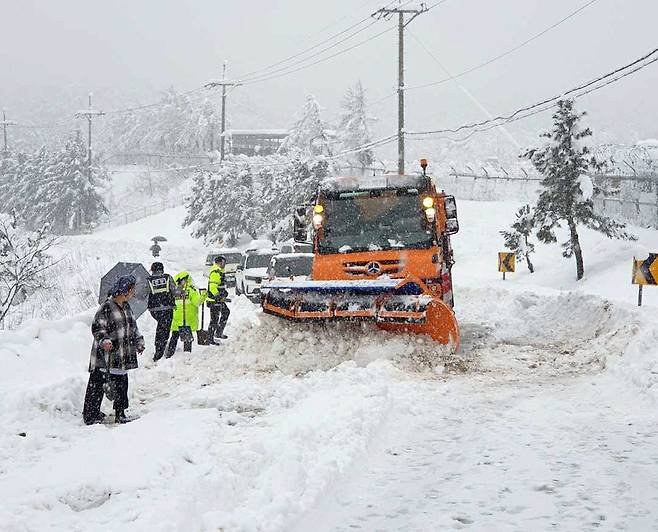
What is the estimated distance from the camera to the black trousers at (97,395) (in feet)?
24.0

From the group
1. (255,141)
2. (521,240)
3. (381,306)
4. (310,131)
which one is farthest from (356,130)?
(381,306)

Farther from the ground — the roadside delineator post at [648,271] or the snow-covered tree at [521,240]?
the snow-covered tree at [521,240]

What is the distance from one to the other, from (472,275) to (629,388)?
2389 cm

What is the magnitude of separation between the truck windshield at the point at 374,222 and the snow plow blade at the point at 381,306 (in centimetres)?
166

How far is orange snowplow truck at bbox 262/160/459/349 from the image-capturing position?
10320 mm

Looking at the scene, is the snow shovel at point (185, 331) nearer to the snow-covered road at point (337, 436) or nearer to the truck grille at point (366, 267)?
the snow-covered road at point (337, 436)

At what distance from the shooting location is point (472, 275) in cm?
3191

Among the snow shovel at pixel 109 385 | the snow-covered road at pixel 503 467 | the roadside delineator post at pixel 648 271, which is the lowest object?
the snow-covered road at pixel 503 467

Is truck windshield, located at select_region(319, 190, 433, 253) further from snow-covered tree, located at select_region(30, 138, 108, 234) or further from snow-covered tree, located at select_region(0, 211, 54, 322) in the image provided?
snow-covered tree, located at select_region(30, 138, 108, 234)

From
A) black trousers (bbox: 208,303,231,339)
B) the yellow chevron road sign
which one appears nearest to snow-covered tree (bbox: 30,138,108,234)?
black trousers (bbox: 208,303,231,339)

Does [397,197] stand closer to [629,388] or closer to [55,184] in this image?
Result: [629,388]

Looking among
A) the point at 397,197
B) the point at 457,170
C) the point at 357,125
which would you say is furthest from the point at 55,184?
the point at 397,197

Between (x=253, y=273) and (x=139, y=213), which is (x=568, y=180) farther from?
(x=139, y=213)

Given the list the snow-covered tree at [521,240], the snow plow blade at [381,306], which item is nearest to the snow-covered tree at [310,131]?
the snow-covered tree at [521,240]
